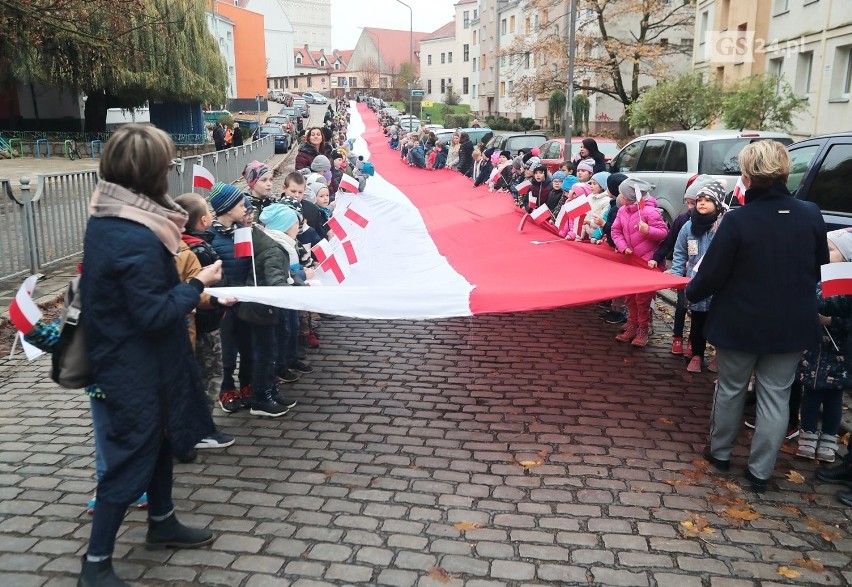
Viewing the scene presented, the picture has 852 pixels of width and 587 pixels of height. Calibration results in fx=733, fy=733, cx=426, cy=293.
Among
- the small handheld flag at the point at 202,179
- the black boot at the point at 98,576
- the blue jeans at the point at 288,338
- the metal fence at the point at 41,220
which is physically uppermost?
the small handheld flag at the point at 202,179

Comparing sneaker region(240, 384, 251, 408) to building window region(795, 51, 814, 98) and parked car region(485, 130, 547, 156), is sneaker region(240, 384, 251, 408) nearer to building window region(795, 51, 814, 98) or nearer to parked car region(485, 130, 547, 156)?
parked car region(485, 130, 547, 156)

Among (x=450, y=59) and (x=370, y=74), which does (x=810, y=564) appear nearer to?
(x=450, y=59)

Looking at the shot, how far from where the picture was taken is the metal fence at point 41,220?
9273 millimetres

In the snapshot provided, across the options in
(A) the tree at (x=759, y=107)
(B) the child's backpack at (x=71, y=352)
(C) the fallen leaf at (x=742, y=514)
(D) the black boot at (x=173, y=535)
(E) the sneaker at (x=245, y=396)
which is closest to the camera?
(B) the child's backpack at (x=71, y=352)

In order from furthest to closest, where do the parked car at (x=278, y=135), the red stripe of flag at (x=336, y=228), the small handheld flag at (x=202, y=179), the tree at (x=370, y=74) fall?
the tree at (x=370, y=74), the parked car at (x=278, y=135), the red stripe of flag at (x=336, y=228), the small handheld flag at (x=202, y=179)

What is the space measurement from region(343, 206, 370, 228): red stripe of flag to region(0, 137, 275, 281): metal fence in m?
4.16

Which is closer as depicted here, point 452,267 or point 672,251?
point 452,267

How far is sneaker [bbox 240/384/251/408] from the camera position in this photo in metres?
5.91

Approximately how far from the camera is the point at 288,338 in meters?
6.50

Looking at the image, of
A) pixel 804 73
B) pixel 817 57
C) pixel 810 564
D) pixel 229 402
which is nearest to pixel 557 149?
pixel 817 57

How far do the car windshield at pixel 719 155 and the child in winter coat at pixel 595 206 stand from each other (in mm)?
2632

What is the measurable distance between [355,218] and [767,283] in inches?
191

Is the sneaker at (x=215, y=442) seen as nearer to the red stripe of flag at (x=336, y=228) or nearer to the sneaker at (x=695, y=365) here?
the red stripe of flag at (x=336, y=228)

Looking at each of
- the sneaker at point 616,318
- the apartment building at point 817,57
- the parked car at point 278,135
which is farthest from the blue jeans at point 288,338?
the parked car at point 278,135
